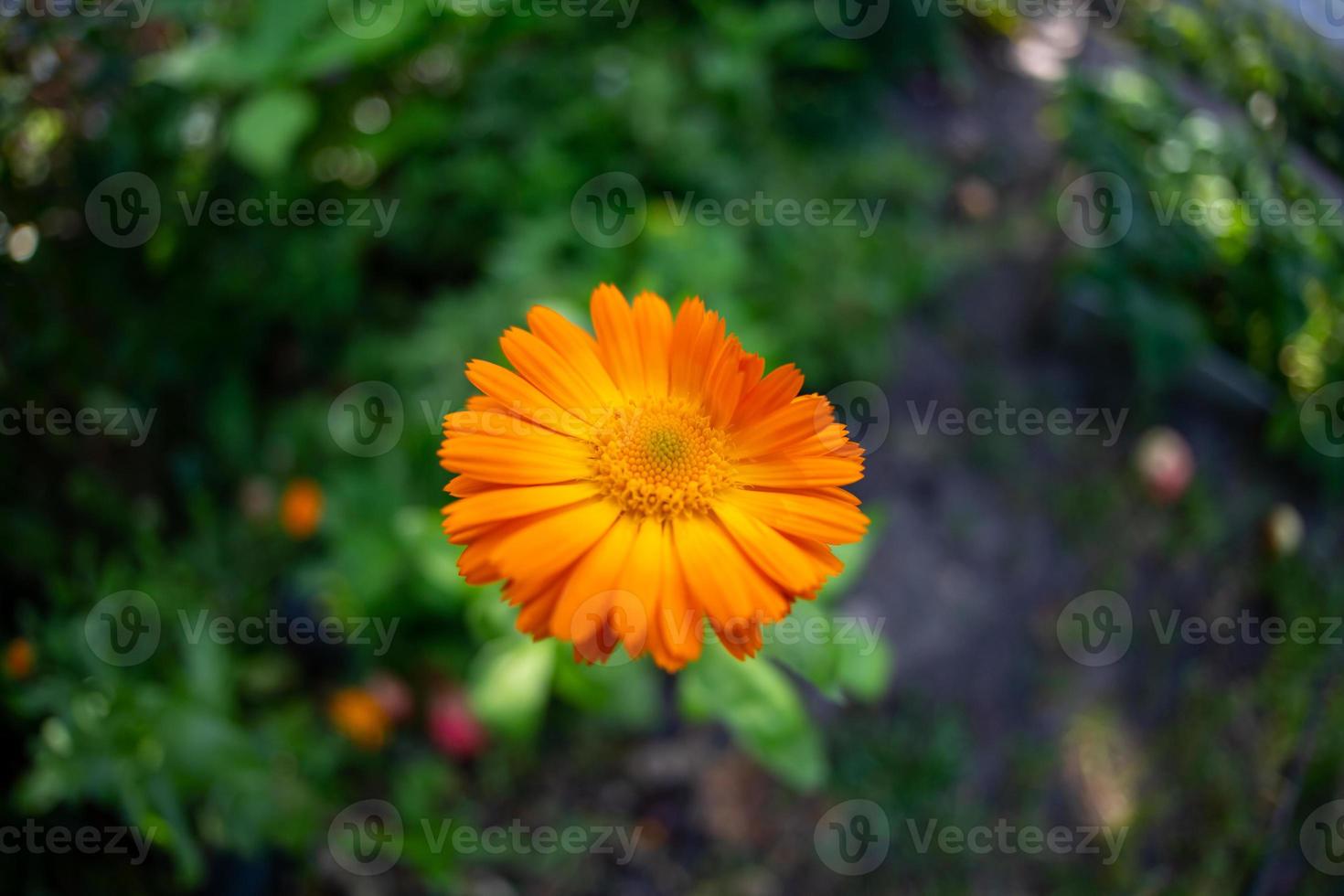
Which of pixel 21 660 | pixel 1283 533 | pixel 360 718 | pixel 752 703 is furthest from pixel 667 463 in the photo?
pixel 1283 533

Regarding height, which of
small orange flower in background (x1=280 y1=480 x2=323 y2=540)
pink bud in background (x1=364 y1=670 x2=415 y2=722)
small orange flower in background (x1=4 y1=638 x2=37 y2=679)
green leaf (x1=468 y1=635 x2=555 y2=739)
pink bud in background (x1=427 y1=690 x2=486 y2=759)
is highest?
small orange flower in background (x1=4 y1=638 x2=37 y2=679)

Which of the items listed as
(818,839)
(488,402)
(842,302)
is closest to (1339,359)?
(842,302)

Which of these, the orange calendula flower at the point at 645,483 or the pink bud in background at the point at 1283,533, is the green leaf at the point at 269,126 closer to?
the orange calendula flower at the point at 645,483

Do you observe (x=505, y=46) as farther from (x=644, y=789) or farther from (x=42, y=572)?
(x=644, y=789)

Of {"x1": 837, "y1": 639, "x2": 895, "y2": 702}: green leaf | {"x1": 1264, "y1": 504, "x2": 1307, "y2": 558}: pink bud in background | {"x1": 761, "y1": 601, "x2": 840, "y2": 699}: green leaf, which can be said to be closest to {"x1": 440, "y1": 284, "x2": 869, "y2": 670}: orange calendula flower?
{"x1": 761, "y1": 601, "x2": 840, "y2": 699}: green leaf

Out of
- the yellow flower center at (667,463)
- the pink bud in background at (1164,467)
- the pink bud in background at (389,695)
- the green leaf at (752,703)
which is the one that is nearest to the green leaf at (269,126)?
the pink bud in background at (389,695)

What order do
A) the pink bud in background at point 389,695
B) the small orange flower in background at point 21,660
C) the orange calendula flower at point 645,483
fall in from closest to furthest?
the orange calendula flower at point 645,483
the small orange flower in background at point 21,660
the pink bud in background at point 389,695

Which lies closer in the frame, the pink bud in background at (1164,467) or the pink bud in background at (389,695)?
the pink bud in background at (389,695)

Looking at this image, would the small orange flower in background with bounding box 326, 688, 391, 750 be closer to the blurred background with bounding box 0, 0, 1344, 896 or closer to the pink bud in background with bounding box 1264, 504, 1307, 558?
the blurred background with bounding box 0, 0, 1344, 896
